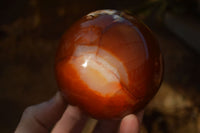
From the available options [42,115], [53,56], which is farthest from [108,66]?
[53,56]

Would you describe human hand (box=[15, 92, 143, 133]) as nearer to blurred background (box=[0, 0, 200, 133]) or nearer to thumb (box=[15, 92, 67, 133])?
thumb (box=[15, 92, 67, 133])

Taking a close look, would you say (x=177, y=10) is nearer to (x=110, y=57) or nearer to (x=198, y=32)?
(x=198, y=32)

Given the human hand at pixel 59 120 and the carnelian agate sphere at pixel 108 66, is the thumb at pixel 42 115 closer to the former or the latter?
the human hand at pixel 59 120

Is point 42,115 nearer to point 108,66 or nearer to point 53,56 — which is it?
point 108,66

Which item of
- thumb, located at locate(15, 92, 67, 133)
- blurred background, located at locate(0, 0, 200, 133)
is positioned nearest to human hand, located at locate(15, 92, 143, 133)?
thumb, located at locate(15, 92, 67, 133)

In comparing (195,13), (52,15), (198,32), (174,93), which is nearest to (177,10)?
(195,13)
